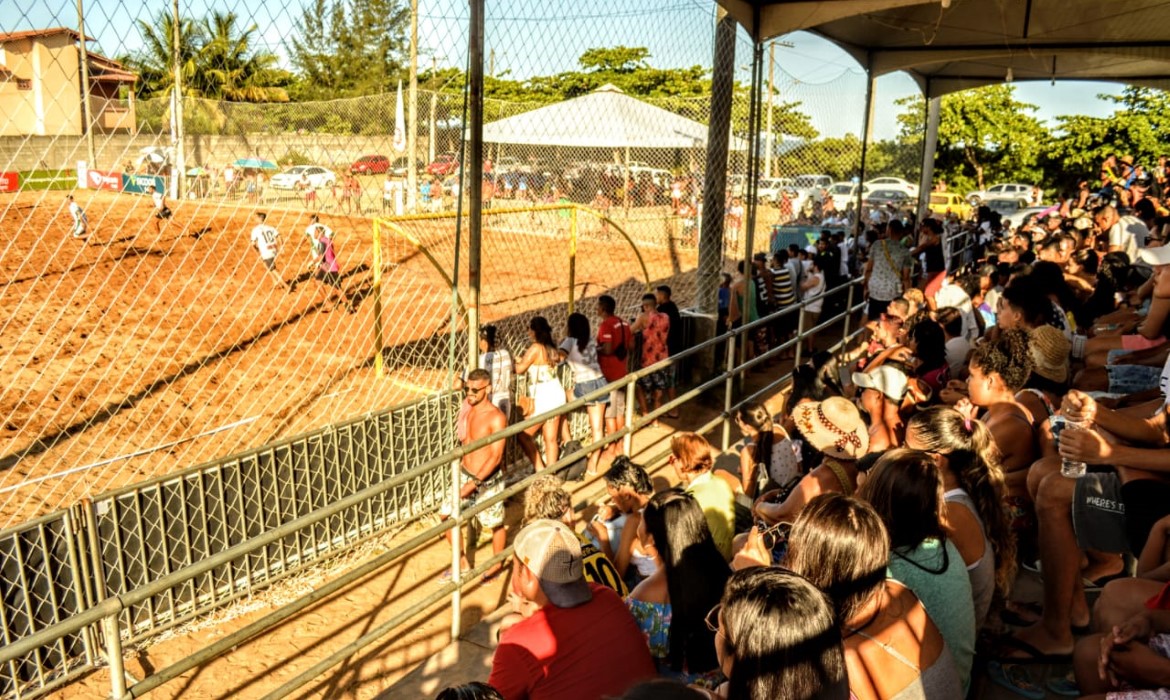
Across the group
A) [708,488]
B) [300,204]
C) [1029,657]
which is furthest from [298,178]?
[1029,657]

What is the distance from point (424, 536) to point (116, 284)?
15.6 m

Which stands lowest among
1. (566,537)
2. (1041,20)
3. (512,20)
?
(566,537)

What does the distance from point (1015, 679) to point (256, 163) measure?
246 inches

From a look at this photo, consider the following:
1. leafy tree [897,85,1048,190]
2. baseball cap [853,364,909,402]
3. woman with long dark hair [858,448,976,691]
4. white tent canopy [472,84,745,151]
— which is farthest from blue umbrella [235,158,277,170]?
leafy tree [897,85,1048,190]

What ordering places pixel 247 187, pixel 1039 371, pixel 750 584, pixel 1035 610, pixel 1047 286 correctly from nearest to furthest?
pixel 750 584 < pixel 1035 610 < pixel 1039 371 < pixel 1047 286 < pixel 247 187

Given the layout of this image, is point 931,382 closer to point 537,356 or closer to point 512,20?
point 537,356

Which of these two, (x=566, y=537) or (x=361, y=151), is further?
(x=361, y=151)

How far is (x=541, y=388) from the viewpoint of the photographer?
22.7 ft

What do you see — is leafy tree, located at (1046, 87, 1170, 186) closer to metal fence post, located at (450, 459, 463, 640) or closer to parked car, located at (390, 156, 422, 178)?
parked car, located at (390, 156, 422, 178)

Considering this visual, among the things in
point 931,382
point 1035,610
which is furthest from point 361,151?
point 1035,610

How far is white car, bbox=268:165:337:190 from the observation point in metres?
7.79

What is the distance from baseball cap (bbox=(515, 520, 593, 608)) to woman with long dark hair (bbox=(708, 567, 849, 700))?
0.92 metres

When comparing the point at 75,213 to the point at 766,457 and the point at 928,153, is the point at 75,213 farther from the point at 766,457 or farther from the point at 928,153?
the point at 928,153

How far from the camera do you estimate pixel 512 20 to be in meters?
5.28
